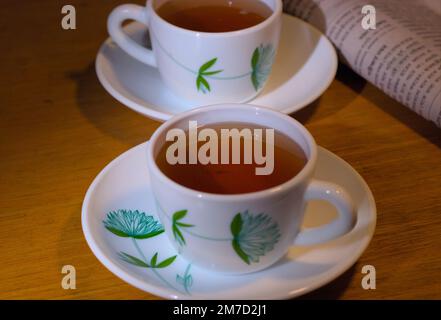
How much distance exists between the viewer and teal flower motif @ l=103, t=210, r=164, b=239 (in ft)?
1.88

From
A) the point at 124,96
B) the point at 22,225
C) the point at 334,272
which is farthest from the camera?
the point at 124,96

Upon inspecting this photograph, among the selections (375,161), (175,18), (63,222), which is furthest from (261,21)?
(63,222)

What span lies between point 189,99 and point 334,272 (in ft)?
1.05

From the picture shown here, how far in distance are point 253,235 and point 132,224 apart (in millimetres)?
121

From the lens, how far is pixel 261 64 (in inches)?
29.6

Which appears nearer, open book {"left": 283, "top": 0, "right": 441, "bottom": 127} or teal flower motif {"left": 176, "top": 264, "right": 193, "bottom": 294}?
teal flower motif {"left": 176, "top": 264, "right": 193, "bottom": 294}

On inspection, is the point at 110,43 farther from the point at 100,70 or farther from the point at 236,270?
the point at 236,270

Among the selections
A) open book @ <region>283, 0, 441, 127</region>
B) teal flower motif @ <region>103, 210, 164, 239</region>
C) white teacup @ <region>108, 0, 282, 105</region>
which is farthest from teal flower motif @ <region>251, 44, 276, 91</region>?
teal flower motif @ <region>103, 210, 164, 239</region>

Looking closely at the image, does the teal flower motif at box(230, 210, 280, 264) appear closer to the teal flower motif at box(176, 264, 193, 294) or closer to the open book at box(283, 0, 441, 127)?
the teal flower motif at box(176, 264, 193, 294)

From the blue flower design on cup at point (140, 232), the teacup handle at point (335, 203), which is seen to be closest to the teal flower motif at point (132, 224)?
the blue flower design on cup at point (140, 232)

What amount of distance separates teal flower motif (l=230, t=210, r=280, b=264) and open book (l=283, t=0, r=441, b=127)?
288 millimetres

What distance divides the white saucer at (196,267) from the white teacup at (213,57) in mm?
167

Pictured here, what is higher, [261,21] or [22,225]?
[261,21]
